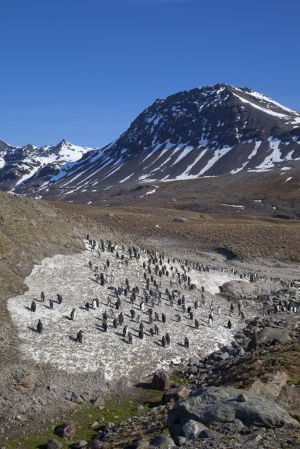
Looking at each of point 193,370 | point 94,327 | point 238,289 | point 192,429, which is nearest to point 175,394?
point 193,370

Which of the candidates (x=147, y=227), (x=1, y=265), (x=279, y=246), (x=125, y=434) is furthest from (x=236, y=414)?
(x=147, y=227)

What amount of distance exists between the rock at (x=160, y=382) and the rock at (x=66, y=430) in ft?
22.5

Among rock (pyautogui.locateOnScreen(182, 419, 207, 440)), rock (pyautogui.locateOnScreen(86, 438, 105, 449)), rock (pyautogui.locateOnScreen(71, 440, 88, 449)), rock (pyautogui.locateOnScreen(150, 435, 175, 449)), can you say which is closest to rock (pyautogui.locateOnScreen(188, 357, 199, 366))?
rock (pyautogui.locateOnScreen(71, 440, 88, 449))

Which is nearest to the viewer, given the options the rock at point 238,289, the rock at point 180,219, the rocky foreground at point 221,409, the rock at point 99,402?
the rocky foreground at point 221,409

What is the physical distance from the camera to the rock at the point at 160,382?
2925cm

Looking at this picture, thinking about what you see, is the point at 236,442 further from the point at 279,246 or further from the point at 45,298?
the point at 279,246

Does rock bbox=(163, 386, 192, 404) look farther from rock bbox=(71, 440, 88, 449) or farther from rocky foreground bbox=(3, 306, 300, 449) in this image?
rock bbox=(71, 440, 88, 449)

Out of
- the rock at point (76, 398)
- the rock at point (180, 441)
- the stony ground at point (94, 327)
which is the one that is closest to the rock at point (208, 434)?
the rock at point (180, 441)

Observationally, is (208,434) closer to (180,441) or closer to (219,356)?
(180,441)

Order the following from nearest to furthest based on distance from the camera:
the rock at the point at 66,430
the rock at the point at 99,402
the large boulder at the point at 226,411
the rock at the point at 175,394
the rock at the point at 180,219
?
the large boulder at the point at 226,411 < the rock at the point at 66,430 < the rock at the point at 175,394 < the rock at the point at 99,402 < the rock at the point at 180,219

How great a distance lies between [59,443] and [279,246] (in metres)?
65.4

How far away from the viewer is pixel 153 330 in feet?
119

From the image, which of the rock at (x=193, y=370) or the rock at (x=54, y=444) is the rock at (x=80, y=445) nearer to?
the rock at (x=54, y=444)

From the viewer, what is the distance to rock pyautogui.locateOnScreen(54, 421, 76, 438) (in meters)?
23.2
